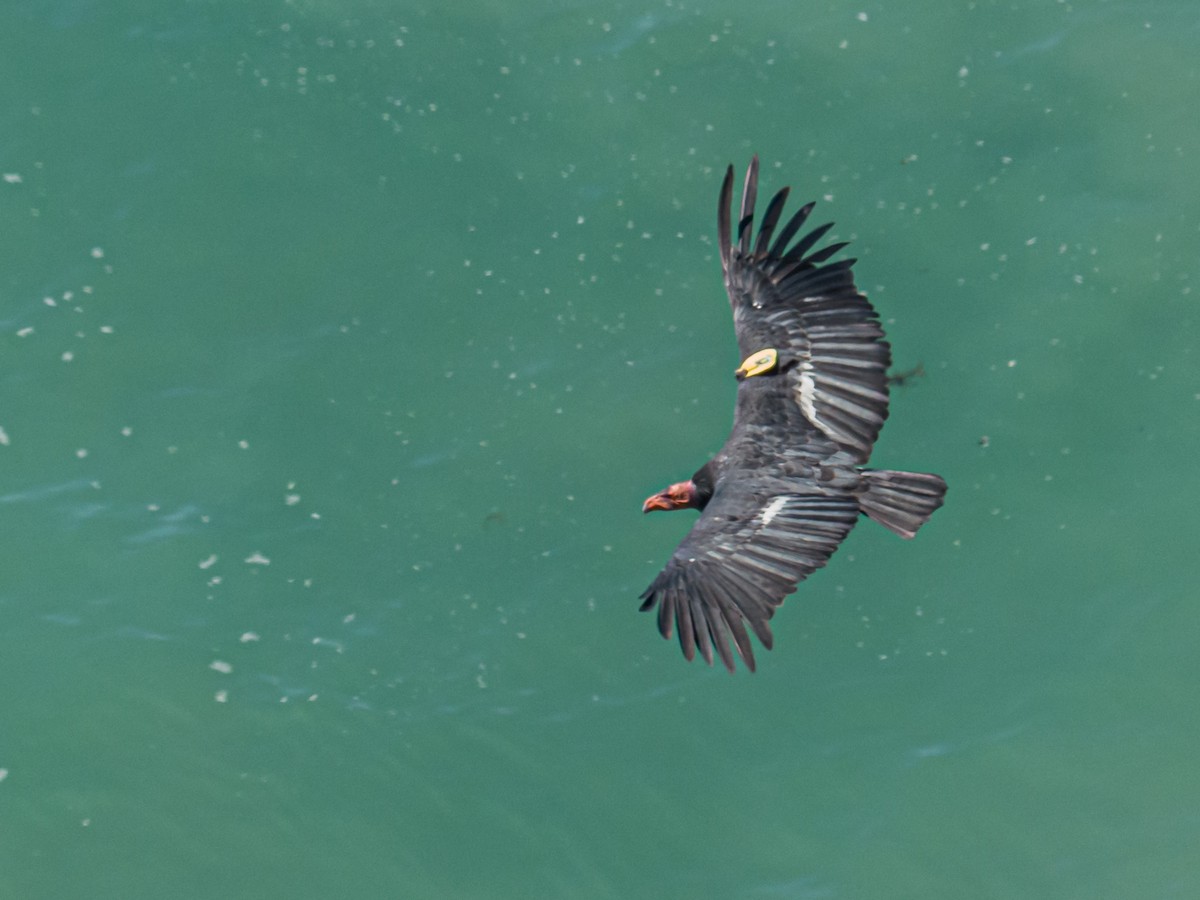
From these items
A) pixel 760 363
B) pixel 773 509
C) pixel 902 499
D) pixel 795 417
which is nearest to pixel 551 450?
pixel 760 363

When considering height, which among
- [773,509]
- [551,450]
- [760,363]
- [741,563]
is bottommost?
[741,563]

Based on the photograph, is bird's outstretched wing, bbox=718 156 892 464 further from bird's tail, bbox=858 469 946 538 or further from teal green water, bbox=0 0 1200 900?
teal green water, bbox=0 0 1200 900

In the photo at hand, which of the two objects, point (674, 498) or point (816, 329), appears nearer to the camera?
point (816, 329)

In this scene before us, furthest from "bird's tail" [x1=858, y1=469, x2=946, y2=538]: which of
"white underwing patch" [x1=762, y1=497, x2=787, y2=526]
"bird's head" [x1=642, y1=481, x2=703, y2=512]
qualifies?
"bird's head" [x1=642, y1=481, x2=703, y2=512]

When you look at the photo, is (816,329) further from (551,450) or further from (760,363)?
(551,450)

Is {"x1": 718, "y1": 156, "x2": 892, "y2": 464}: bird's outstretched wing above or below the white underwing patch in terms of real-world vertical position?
above

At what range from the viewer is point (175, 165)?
41.1 ft

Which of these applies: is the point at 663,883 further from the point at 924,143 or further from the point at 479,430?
the point at 924,143

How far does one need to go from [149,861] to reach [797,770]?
13.9ft

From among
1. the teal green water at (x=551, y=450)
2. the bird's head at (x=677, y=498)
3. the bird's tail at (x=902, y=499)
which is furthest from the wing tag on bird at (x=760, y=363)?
the teal green water at (x=551, y=450)

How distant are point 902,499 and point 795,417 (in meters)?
0.81

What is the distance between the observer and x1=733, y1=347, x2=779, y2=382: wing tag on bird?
9.98m

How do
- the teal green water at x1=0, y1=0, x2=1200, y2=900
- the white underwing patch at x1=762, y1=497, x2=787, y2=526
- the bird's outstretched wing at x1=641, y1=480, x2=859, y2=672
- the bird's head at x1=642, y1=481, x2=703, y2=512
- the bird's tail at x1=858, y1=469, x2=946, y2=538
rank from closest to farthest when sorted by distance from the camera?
the bird's outstretched wing at x1=641, y1=480, x2=859, y2=672, the white underwing patch at x1=762, y1=497, x2=787, y2=526, the bird's tail at x1=858, y1=469, x2=946, y2=538, the bird's head at x1=642, y1=481, x2=703, y2=512, the teal green water at x1=0, y1=0, x2=1200, y2=900

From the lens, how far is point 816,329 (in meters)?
10.0
